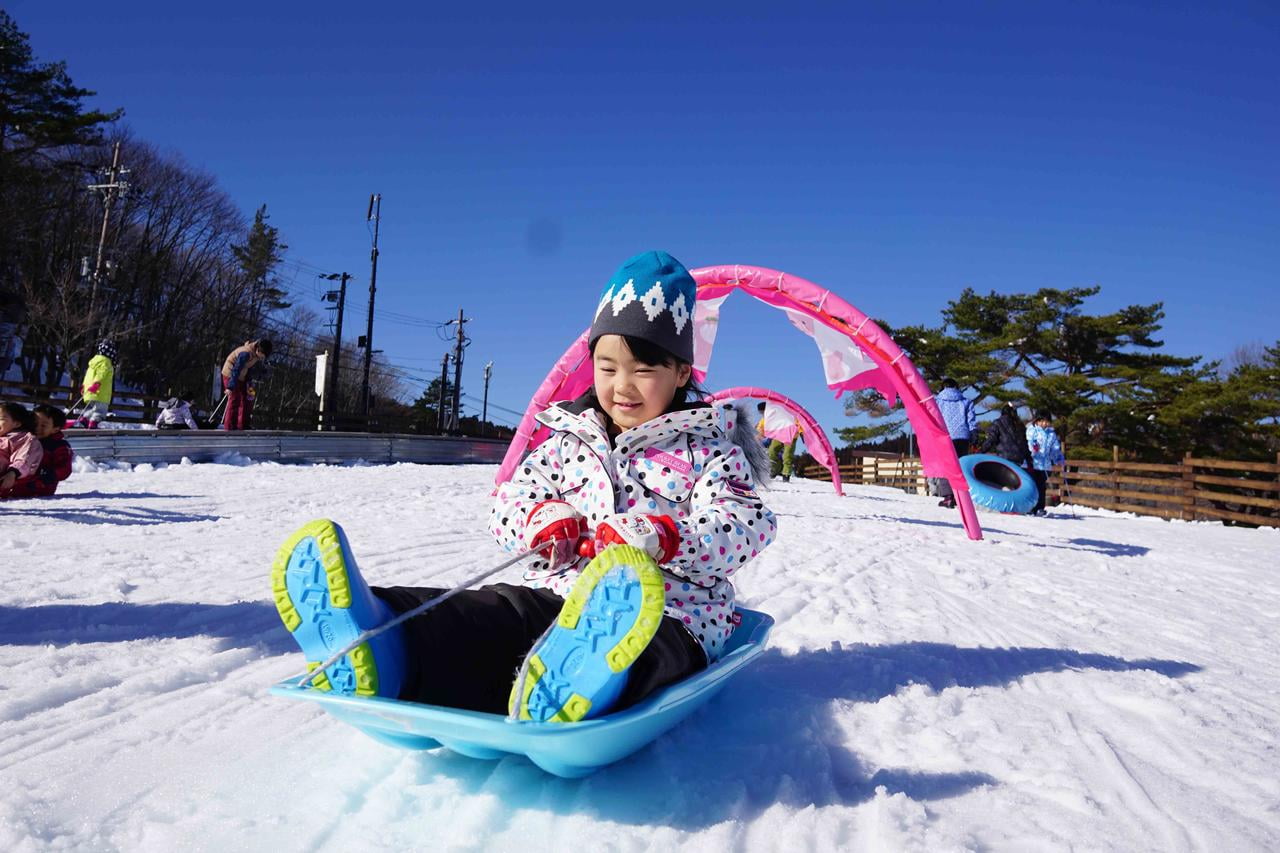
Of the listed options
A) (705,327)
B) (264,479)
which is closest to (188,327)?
(264,479)

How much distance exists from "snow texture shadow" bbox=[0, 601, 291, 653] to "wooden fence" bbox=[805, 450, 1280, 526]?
52.0 feet

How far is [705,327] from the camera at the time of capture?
793 centimetres

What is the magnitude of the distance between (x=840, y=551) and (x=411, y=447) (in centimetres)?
1116

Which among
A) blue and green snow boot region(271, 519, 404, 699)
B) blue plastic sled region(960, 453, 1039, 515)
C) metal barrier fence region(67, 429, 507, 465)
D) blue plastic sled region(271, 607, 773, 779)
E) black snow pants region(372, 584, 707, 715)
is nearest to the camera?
blue plastic sled region(271, 607, 773, 779)

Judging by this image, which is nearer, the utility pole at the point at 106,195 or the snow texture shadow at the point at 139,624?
the snow texture shadow at the point at 139,624

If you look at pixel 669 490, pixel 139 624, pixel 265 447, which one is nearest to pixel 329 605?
pixel 669 490

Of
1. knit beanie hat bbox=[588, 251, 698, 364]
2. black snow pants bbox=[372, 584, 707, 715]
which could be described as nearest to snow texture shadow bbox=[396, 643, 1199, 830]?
black snow pants bbox=[372, 584, 707, 715]

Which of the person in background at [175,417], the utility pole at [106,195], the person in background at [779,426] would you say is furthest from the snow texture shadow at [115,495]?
the utility pole at [106,195]

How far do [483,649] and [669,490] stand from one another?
650 mm

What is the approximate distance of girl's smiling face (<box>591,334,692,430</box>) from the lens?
2131mm

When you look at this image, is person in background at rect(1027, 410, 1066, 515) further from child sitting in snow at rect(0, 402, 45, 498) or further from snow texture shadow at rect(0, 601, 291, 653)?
child sitting in snow at rect(0, 402, 45, 498)

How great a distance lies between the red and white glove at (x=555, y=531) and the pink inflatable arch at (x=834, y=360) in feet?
16.6

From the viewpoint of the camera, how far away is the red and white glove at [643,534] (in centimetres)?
165

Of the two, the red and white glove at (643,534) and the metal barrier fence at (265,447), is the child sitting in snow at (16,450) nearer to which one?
the metal barrier fence at (265,447)
